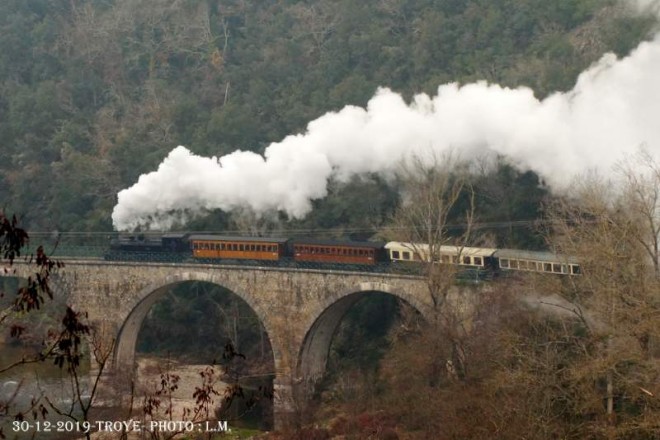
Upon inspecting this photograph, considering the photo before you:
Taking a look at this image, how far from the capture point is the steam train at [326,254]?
3494 centimetres

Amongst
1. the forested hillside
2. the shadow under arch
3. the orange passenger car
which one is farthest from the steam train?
the forested hillside

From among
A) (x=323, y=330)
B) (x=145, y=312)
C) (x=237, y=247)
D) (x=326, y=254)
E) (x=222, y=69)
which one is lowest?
(x=323, y=330)

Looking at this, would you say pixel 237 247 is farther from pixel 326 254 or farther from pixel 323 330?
pixel 323 330

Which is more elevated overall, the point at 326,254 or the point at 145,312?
the point at 326,254

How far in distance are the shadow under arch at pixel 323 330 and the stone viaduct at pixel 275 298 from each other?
0.04 meters

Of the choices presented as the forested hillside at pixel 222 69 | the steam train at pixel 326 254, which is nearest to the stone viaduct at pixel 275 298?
the steam train at pixel 326 254

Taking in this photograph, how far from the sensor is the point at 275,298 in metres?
39.2

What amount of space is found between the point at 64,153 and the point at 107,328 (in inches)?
730

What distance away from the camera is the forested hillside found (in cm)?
5303

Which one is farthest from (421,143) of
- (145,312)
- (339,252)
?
(145,312)

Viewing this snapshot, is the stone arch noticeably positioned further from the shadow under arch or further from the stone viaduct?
the shadow under arch

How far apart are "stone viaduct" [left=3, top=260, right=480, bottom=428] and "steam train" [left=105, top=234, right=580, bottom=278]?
0.52 metres

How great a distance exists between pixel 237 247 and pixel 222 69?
93.1 ft

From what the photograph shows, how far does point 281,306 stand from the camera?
3906 cm
